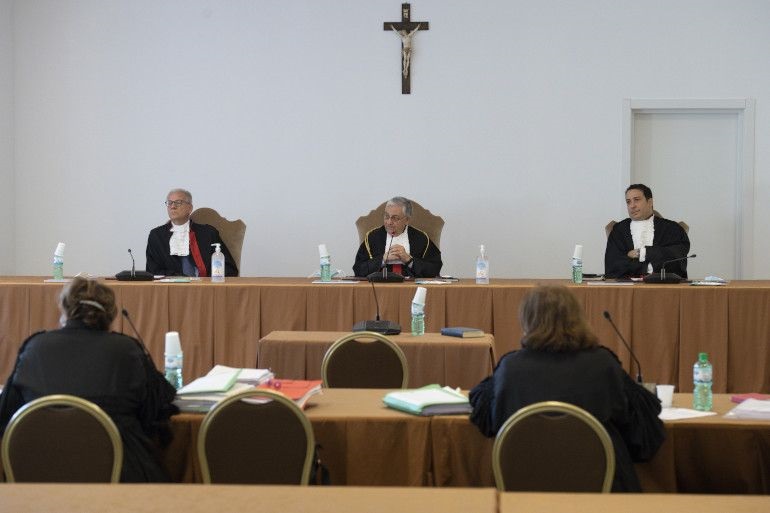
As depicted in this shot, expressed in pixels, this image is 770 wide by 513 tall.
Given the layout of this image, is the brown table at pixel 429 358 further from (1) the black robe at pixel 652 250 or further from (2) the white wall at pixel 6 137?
(2) the white wall at pixel 6 137

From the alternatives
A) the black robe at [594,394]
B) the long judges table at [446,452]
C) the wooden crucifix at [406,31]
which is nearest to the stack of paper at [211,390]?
the long judges table at [446,452]

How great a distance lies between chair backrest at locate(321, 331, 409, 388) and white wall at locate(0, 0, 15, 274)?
5.26 metres

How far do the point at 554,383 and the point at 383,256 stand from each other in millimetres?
3921

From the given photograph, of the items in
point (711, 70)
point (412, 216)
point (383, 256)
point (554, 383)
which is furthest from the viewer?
point (711, 70)

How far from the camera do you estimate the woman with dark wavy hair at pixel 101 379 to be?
2.91 meters

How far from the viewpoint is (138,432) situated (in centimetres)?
294

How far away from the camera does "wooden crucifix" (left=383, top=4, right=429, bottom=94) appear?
307 inches

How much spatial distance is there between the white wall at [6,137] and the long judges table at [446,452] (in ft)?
18.8

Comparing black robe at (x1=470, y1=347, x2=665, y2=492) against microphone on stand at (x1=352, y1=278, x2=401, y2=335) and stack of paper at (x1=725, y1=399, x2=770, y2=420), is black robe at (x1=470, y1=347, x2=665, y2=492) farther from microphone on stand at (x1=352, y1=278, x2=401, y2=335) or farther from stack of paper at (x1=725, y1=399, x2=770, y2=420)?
microphone on stand at (x1=352, y1=278, x2=401, y2=335)

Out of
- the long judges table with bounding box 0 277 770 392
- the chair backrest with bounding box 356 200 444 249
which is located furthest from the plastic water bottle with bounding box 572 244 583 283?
the chair backrest with bounding box 356 200 444 249

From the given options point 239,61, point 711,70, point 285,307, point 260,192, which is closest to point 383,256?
point 285,307

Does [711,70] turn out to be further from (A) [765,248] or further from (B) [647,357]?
(B) [647,357]

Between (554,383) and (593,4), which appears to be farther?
(593,4)

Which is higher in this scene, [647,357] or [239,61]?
[239,61]
